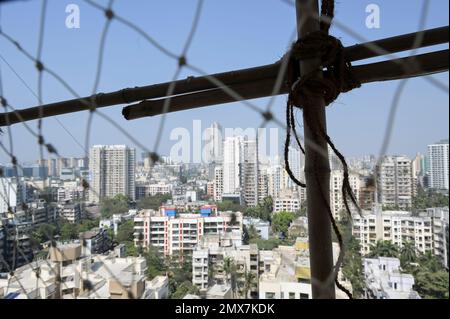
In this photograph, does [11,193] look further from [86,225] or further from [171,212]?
[171,212]

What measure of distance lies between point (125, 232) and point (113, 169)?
0.76ft

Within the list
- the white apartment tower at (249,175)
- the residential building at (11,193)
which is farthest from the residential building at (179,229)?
the residential building at (11,193)

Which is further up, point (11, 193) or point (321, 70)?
point (321, 70)

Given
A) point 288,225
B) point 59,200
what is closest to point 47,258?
point 59,200

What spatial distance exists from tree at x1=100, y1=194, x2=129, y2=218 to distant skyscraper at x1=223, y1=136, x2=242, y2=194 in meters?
0.35

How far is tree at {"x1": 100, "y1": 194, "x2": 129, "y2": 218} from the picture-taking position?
74cm

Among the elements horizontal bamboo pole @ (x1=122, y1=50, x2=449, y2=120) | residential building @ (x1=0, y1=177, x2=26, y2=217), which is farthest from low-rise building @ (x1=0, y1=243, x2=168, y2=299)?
horizontal bamboo pole @ (x1=122, y1=50, x2=449, y2=120)

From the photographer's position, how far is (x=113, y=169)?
1065mm

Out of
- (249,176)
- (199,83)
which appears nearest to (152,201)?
(249,176)

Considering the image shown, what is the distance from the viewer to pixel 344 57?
15.0 inches

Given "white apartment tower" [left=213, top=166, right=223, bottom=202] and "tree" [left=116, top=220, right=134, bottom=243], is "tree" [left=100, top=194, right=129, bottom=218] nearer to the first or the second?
"tree" [left=116, top=220, right=134, bottom=243]

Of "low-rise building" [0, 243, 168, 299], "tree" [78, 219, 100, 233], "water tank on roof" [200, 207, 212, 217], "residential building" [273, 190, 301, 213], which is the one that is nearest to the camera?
"low-rise building" [0, 243, 168, 299]

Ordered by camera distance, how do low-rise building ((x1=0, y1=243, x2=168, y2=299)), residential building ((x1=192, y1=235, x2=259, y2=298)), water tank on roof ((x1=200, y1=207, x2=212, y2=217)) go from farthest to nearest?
water tank on roof ((x1=200, y1=207, x2=212, y2=217)) < residential building ((x1=192, y1=235, x2=259, y2=298)) < low-rise building ((x1=0, y1=243, x2=168, y2=299))

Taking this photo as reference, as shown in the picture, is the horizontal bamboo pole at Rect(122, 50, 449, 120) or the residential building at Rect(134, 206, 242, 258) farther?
the residential building at Rect(134, 206, 242, 258)
